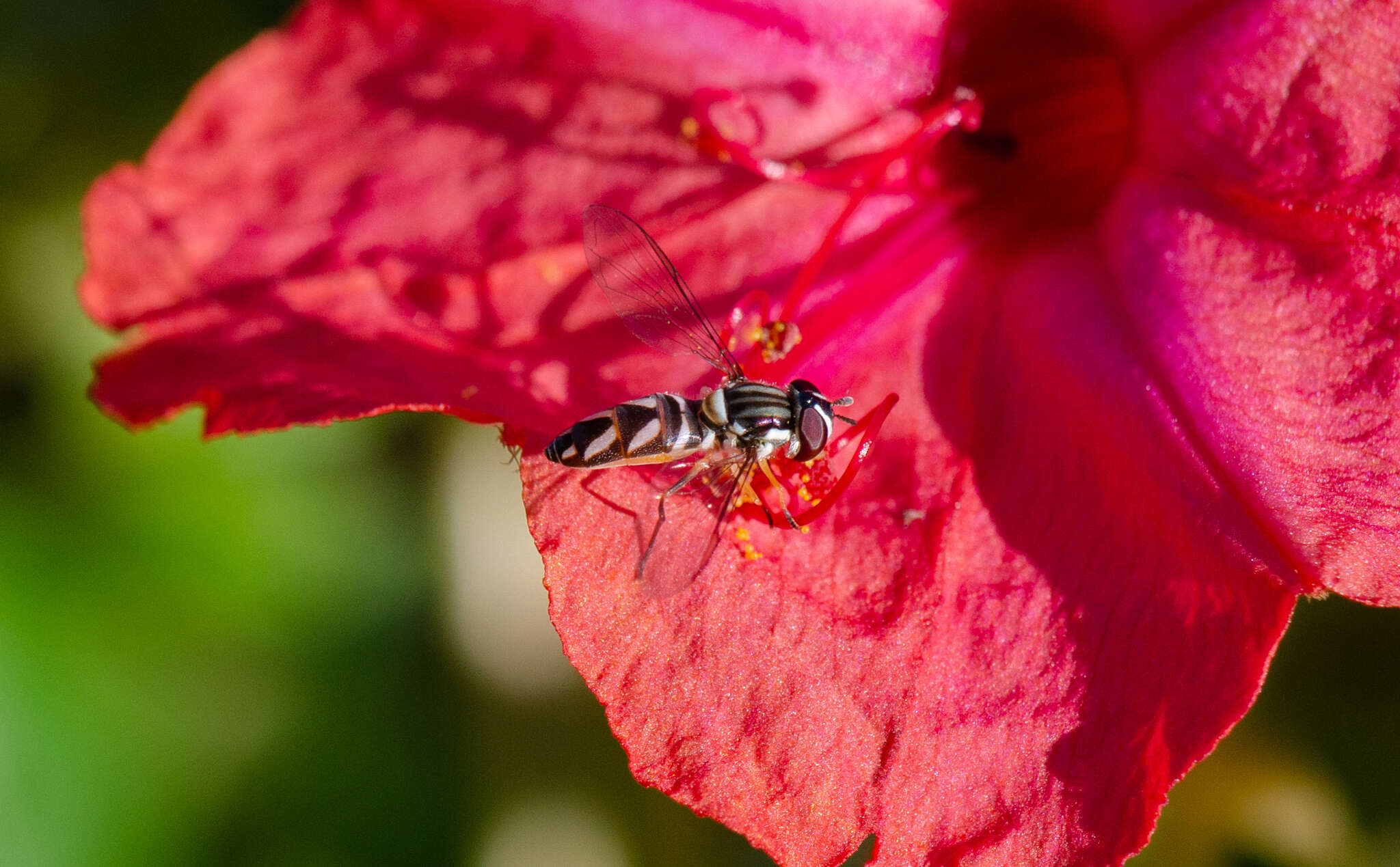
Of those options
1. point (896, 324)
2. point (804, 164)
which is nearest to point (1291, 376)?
point (896, 324)

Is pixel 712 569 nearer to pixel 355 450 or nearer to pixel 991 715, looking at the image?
pixel 991 715

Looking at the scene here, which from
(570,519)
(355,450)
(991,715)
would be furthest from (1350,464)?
(355,450)

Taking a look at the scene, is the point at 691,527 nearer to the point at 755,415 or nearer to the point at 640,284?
the point at 755,415

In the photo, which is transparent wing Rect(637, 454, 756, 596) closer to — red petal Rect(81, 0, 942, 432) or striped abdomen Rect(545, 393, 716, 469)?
striped abdomen Rect(545, 393, 716, 469)

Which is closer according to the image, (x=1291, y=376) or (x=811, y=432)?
(x=1291, y=376)

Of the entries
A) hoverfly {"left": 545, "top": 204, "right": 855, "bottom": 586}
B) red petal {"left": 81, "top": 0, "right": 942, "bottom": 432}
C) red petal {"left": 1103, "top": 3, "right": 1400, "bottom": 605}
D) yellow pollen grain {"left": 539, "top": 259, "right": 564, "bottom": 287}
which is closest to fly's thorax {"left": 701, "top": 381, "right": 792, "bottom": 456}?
hoverfly {"left": 545, "top": 204, "right": 855, "bottom": 586}

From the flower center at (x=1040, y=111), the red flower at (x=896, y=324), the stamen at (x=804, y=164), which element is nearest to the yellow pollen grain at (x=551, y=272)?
the red flower at (x=896, y=324)
